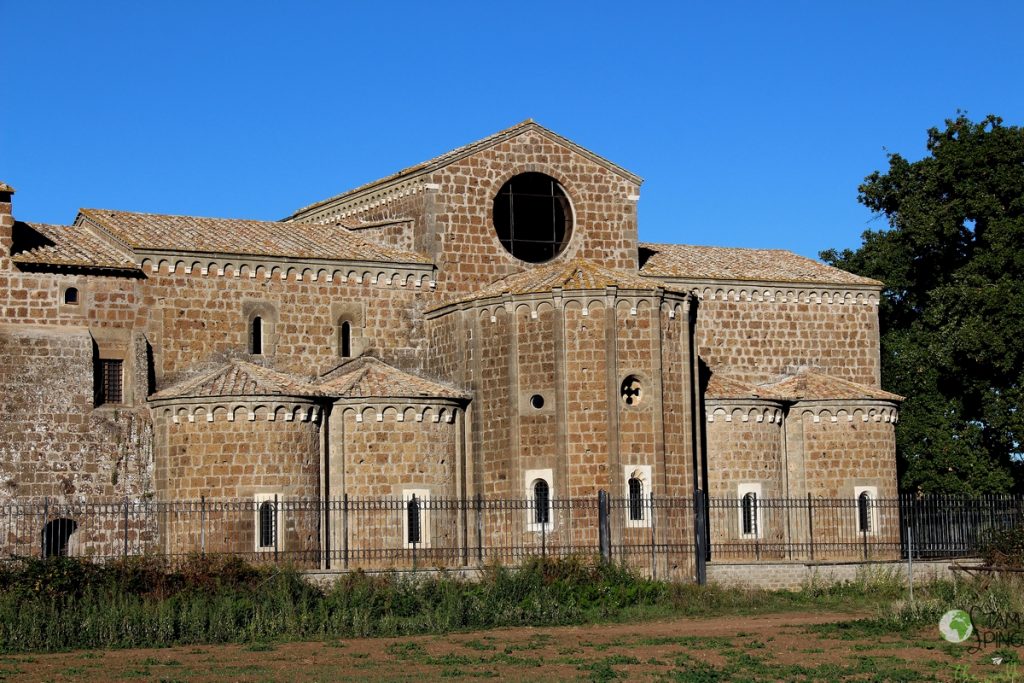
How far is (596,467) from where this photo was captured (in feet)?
128

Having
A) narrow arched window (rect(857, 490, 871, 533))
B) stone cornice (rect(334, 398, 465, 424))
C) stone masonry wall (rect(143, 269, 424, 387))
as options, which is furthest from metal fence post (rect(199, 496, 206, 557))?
narrow arched window (rect(857, 490, 871, 533))

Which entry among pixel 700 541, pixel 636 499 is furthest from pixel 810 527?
pixel 636 499

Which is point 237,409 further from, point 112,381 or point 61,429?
point 61,429

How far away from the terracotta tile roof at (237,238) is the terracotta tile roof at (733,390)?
8261 mm

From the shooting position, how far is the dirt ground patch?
2512cm

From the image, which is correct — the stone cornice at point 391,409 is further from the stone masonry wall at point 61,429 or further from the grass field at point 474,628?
the grass field at point 474,628

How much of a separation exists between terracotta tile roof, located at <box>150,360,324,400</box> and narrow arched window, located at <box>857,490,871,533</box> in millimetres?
15088

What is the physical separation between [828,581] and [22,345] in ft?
64.2

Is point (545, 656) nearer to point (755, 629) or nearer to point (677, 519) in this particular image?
point (755, 629)

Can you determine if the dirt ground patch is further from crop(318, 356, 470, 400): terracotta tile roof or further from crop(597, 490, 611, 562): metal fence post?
crop(318, 356, 470, 400): terracotta tile roof

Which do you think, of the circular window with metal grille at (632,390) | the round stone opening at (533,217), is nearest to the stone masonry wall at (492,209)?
the round stone opening at (533,217)

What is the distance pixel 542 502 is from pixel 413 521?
10.3 ft

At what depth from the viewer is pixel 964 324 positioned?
5000 centimetres

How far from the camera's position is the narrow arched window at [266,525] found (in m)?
37.9
